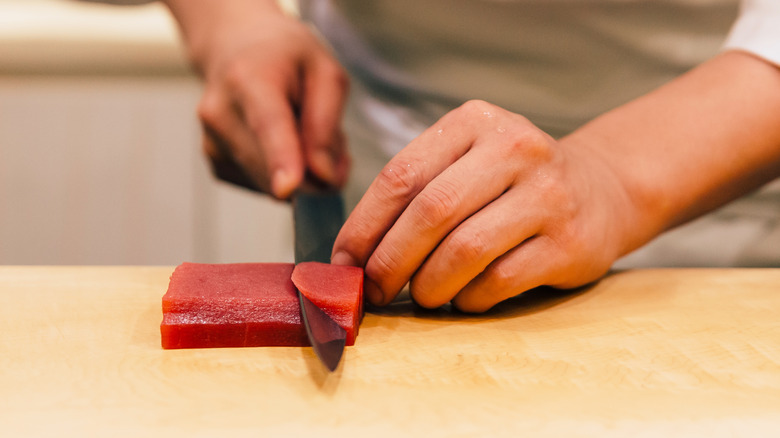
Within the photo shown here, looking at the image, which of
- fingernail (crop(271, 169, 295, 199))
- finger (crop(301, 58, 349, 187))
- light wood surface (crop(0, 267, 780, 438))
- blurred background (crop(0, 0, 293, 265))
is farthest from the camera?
blurred background (crop(0, 0, 293, 265))

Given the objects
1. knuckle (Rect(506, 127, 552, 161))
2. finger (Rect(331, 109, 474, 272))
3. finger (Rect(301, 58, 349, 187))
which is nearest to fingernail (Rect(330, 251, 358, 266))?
finger (Rect(331, 109, 474, 272))

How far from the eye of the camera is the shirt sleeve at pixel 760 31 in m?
0.84

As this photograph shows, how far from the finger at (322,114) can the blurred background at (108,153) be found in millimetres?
1732

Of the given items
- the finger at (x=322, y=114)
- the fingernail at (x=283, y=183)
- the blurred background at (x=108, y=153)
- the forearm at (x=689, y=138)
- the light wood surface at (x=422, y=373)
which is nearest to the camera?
the light wood surface at (x=422, y=373)

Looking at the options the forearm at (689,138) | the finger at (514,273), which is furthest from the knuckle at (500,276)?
the forearm at (689,138)

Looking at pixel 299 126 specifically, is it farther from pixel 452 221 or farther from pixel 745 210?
pixel 745 210

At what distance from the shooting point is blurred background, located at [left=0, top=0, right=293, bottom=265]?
2658 mm

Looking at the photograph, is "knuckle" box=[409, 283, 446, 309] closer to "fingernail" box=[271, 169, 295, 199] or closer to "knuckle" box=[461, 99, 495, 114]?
"knuckle" box=[461, 99, 495, 114]

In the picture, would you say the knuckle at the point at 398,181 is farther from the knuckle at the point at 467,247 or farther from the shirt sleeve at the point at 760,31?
the shirt sleeve at the point at 760,31

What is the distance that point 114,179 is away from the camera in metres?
3.09

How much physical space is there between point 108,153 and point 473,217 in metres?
2.78

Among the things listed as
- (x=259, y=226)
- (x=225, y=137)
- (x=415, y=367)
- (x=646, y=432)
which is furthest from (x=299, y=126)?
(x=259, y=226)

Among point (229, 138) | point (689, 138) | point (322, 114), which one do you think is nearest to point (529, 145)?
A: point (689, 138)

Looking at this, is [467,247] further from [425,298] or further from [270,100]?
[270,100]
